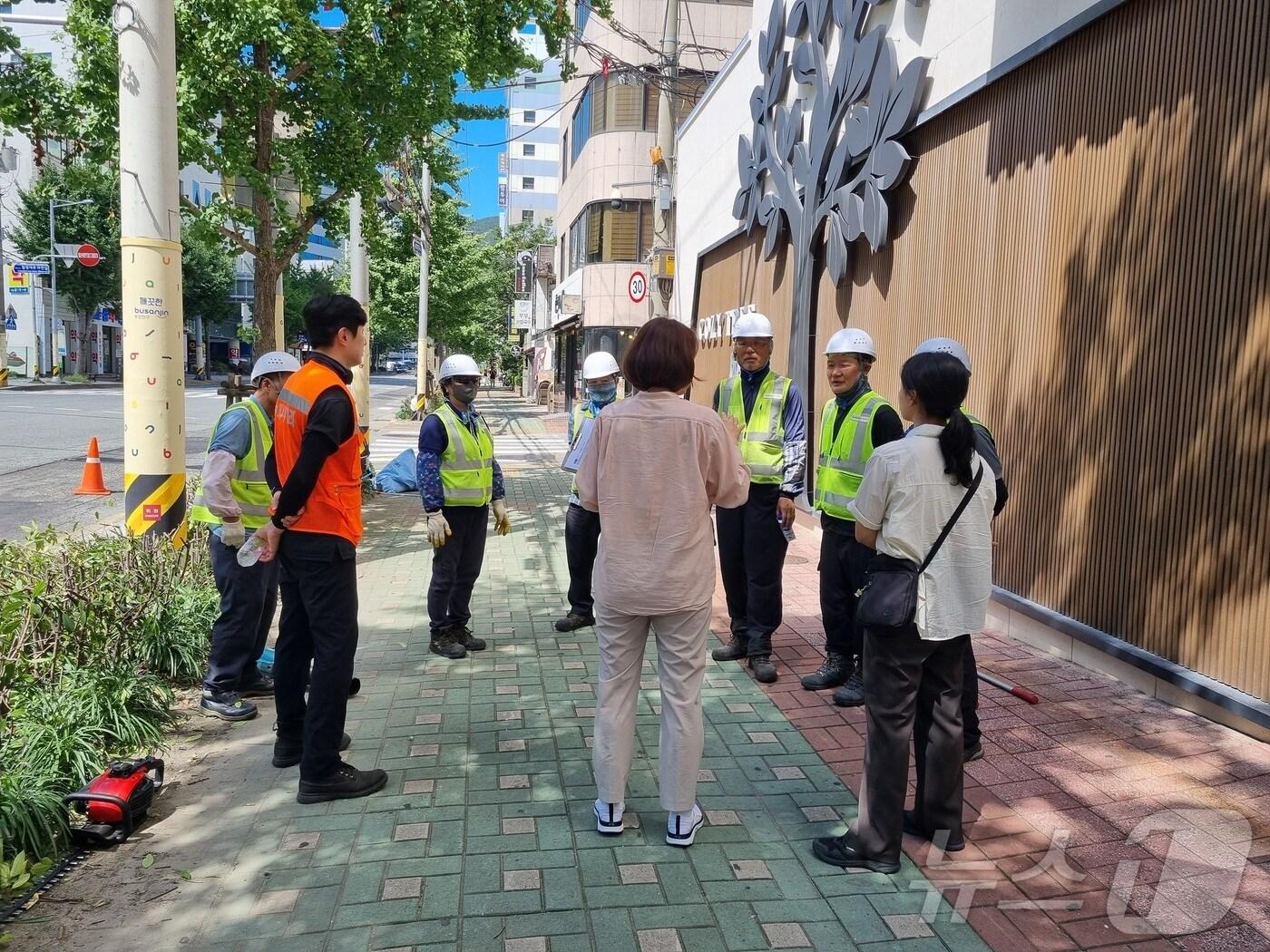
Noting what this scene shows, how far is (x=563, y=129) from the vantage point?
34.8m

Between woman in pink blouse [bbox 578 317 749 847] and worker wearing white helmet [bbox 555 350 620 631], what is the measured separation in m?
2.75

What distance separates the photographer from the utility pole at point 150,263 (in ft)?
18.7

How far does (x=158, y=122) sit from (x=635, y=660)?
4635 millimetres

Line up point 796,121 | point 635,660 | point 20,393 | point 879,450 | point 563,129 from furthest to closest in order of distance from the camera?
point 563,129 < point 20,393 < point 796,121 < point 635,660 < point 879,450

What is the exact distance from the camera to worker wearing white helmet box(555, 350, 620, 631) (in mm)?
6312

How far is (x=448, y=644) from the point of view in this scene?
5.87m

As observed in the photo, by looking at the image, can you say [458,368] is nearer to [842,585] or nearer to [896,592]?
[842,585]

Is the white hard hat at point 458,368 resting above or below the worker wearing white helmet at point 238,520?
above

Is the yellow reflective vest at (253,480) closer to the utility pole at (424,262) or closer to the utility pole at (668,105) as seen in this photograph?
the utility pole at (668,105)

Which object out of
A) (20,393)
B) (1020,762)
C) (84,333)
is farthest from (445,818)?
(84,333)

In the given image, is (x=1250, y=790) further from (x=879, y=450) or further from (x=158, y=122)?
(x=158, y=122)

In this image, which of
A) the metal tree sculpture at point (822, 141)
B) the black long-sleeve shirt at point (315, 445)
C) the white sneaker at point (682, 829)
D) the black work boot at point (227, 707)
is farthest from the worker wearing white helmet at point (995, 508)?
the metal tree sculpture at point (822, 141)

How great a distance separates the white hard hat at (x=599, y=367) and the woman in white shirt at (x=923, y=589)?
3.13 metres

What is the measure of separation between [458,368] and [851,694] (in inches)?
116
